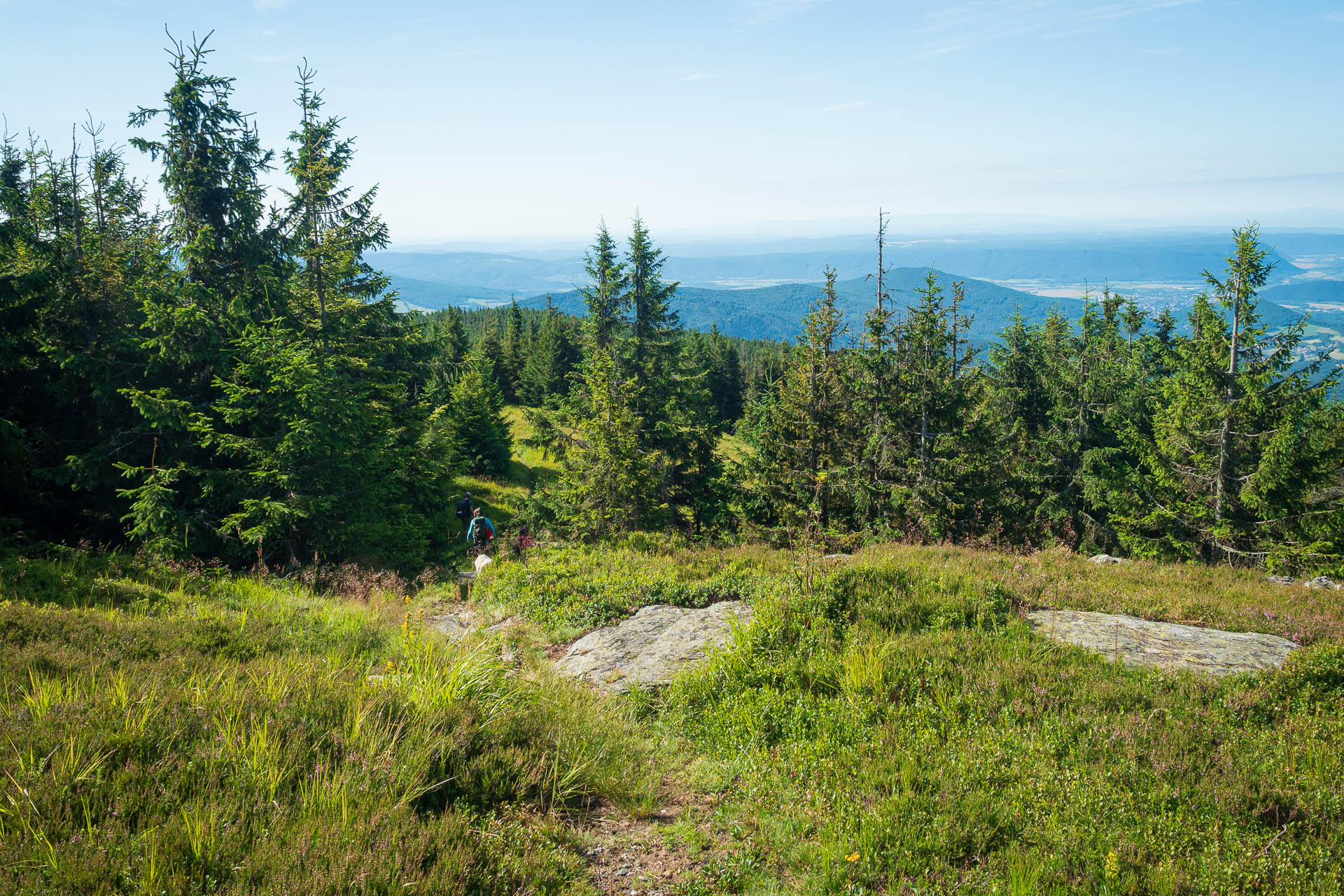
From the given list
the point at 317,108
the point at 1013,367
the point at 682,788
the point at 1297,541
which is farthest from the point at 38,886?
the point at 1013,367

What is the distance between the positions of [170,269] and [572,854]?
63.0 ft

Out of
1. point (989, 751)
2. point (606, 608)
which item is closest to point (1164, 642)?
point (989, 751)

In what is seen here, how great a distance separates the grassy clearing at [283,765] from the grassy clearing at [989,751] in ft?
3.35

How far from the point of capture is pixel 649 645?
754cm

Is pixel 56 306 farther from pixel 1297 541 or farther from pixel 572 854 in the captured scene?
pixel 1297 541

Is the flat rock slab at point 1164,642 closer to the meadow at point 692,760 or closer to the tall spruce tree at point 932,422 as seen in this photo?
the meadow at point 692,760

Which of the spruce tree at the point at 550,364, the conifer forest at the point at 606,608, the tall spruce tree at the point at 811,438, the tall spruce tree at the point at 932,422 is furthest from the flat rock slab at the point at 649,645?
the spruce tree at the point at 550,364

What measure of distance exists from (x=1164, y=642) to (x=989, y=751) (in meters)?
3.69

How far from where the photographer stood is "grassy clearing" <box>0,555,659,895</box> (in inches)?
119

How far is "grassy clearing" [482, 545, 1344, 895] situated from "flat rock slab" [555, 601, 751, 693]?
0.50 meters

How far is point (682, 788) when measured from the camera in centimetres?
470

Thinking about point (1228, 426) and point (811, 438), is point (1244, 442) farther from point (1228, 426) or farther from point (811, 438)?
point (811, 438)

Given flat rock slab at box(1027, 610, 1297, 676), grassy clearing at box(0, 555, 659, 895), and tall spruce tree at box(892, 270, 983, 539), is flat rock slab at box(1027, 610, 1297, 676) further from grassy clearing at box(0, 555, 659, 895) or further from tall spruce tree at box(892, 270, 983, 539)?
tall spruce tree at box(892, 270, 983, 539)

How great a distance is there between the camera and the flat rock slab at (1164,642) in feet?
20.1
